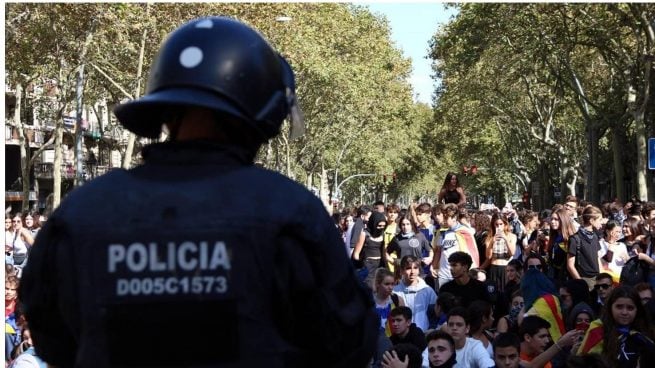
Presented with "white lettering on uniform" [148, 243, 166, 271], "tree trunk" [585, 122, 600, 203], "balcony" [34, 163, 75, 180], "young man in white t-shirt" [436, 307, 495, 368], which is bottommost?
"young man in white t-shirt" [436, 307, 495, 368]

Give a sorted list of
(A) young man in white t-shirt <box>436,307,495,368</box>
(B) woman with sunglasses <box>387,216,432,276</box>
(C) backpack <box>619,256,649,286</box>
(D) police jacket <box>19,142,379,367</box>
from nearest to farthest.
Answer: (D) police jacket <box>19,142,379,367</box>, (A) young man in white t-shirt <box>436,307,495,368</box>, (C) backpack <box>619,256,649,286</box>, (B) woman with sunglasses <box>387,216,432,276</box>

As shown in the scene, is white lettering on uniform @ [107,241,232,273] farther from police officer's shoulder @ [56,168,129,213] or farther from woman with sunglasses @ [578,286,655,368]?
woman with sunglasses @ [578,286,655,368]

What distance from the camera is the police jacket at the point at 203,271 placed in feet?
7.48

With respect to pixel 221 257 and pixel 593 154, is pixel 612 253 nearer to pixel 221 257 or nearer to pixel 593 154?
pixel 221 257

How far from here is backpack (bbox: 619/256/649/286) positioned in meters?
11.4

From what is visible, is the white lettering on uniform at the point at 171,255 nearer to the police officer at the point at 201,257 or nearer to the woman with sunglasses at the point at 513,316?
the police officer at the point at 201,257

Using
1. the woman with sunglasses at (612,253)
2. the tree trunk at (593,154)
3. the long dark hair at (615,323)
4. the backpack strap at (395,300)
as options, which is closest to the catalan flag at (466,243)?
the woman with sunglasses at (612,253)

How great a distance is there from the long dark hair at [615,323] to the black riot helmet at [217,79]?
18.1 ft

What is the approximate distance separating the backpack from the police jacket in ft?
30.5

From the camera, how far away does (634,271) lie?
1162cm

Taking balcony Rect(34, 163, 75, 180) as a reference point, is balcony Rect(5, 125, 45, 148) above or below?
above

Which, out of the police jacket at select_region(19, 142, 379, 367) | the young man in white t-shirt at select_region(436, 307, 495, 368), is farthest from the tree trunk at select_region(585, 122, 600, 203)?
the police jacket at select_region(19, 142, 379, 367)

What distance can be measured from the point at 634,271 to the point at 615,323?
399 centimetres

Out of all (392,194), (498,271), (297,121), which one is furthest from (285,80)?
(392,194)
